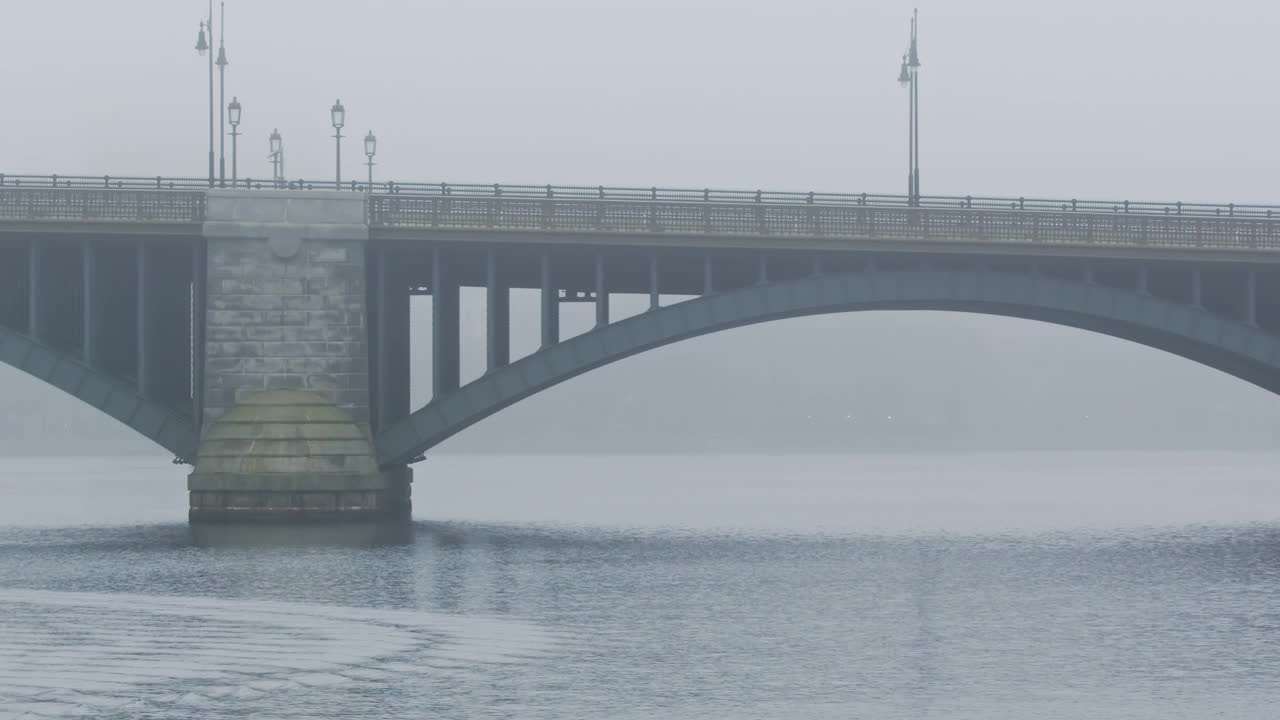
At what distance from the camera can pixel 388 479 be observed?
222ft

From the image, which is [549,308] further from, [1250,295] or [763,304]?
[1250,295]

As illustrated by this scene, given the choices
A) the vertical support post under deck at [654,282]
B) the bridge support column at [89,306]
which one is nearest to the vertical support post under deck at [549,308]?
the vertical support post under deck at [654,282]

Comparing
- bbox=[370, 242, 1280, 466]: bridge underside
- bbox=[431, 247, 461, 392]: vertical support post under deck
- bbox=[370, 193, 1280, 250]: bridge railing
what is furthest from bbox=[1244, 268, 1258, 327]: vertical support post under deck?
bbox=[431, 247, 461, 392]: vertical support post under deck

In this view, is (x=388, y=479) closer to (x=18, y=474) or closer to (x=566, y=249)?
A: (x=566, y=249)

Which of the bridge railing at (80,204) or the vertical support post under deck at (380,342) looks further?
the vertical support post under deck at (380,342)

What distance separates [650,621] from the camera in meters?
39.3

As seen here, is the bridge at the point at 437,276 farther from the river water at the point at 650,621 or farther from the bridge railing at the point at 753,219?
the river water at the point at 650,621

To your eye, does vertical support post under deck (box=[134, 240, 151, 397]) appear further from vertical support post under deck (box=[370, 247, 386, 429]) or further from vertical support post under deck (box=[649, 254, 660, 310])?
vertical support post under deck (box=[649, 254, 660, 310])

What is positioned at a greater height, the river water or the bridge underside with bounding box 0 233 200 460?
the bridge underside with bounding box 0 233 200 460

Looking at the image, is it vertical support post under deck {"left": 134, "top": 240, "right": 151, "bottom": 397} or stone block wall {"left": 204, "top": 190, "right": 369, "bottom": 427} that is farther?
vertical support post under deck {"left": 134, "top": 240, "right": 151, "bottom": 397}

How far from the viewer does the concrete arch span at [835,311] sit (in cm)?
6538

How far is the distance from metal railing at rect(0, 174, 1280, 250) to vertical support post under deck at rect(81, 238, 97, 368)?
1.47m

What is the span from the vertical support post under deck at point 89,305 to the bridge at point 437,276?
0.26 feet

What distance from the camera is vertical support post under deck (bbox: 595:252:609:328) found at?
65.6 metres
